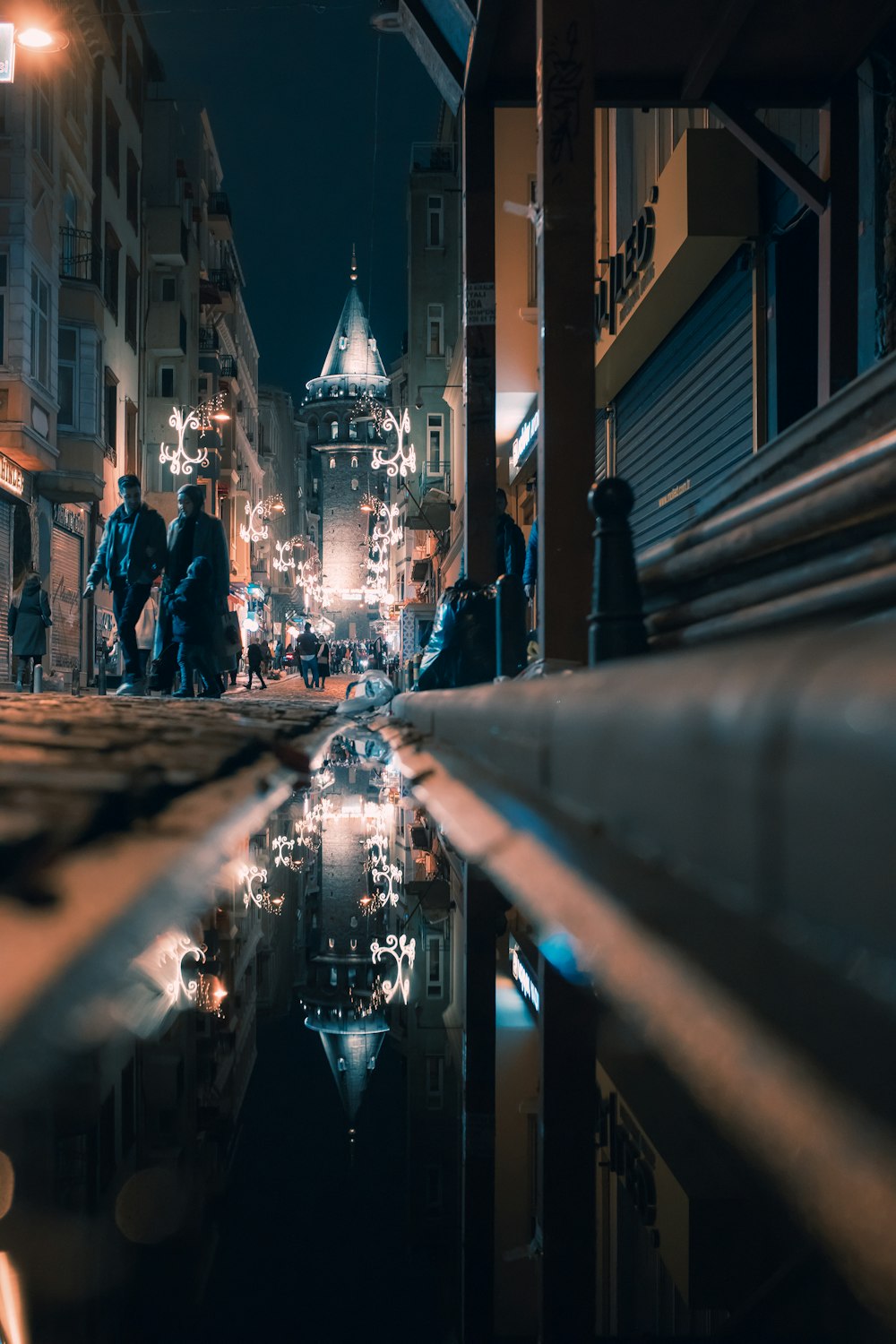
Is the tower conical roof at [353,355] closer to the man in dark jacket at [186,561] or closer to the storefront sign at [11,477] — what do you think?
the storefront sign at [11,477]

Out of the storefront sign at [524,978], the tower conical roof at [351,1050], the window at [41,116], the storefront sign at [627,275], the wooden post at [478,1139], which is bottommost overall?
the wooden post at [478,1139]

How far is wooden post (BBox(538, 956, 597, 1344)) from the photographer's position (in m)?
0.54

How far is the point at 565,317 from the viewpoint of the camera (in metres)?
4.31

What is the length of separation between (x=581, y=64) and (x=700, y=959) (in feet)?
13.6

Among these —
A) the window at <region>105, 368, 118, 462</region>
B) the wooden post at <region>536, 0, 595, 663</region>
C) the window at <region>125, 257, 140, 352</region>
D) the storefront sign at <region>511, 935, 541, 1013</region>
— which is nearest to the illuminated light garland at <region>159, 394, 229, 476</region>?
the window at <region>105, 368, 118, 462</region>

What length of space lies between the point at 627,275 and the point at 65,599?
48.8 feet

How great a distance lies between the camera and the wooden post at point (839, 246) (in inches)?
220

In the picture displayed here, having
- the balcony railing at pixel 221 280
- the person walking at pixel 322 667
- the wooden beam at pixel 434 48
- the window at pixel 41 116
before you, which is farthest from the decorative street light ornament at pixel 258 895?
the balcony railing at pixel 221 280

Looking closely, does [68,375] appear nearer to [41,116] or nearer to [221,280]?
[41,116]

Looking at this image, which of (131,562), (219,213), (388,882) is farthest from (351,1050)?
(219,213)

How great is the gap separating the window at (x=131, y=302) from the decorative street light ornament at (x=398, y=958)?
87.6ft

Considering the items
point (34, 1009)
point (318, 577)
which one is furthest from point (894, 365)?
point (318, 577)

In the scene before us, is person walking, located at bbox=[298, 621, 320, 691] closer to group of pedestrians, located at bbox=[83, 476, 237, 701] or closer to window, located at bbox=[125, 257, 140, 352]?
window, located at bbox=[125, 257, 140, 352]

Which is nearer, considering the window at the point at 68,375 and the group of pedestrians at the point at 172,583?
the group of pedestrians at the point at 172,583
